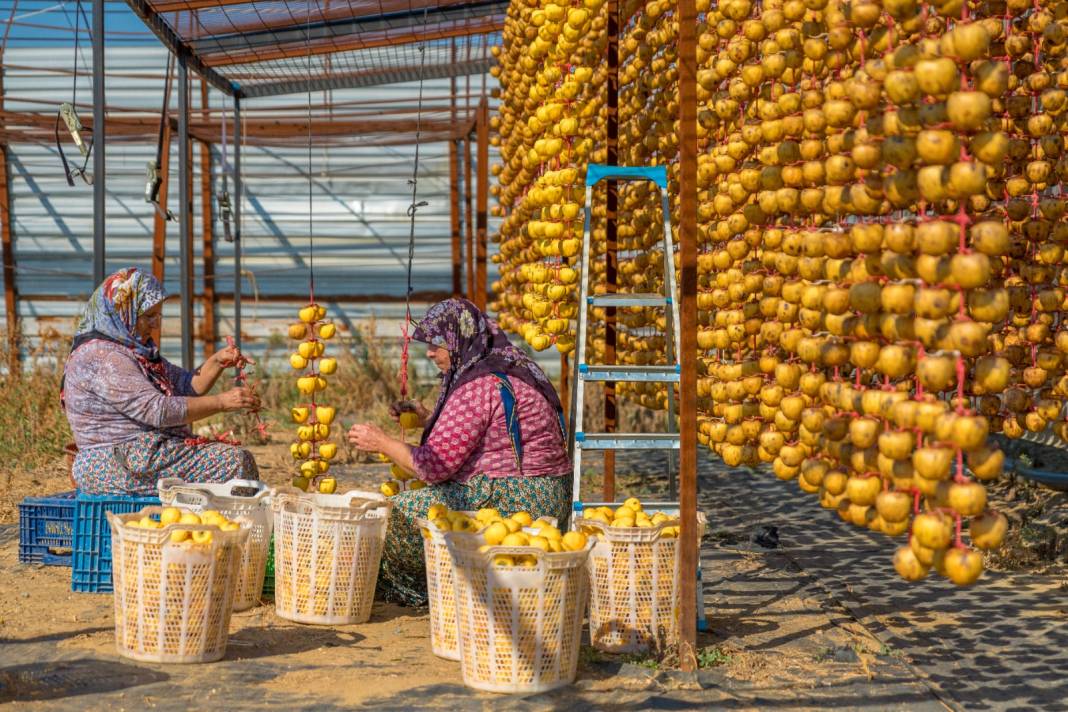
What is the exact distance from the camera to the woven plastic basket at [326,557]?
493 centimetres

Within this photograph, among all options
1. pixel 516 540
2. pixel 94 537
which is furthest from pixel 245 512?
pixel 516 540

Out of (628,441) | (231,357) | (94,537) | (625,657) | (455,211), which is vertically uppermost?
(455,211)

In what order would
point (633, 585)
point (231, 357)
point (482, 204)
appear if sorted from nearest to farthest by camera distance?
point (633, 585) < point (231, 357) < point (482, 204)

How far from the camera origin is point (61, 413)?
10.1 m

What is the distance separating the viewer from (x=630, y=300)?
A: 5.33m

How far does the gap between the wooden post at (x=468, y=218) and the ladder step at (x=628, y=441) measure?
7149 mm

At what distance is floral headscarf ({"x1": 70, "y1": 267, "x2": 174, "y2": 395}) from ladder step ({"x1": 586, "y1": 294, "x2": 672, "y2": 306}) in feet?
7.14

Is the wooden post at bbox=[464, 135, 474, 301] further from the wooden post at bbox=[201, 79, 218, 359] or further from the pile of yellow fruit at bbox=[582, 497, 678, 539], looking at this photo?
the pile of yellow fruit at bbox=[582, 497, 678, 539]

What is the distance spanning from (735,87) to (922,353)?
73.4 inches

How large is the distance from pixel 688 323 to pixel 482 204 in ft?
24.1

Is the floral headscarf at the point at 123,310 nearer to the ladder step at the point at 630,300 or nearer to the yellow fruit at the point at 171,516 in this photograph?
the yellow fruit at the point at 171,516

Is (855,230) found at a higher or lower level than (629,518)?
higher

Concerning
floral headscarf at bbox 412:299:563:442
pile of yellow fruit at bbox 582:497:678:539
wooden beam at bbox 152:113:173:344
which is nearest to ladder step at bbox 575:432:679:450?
pile of yellow fruit at bbox 582:497:678:539

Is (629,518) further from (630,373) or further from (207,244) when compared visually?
(207,244)
